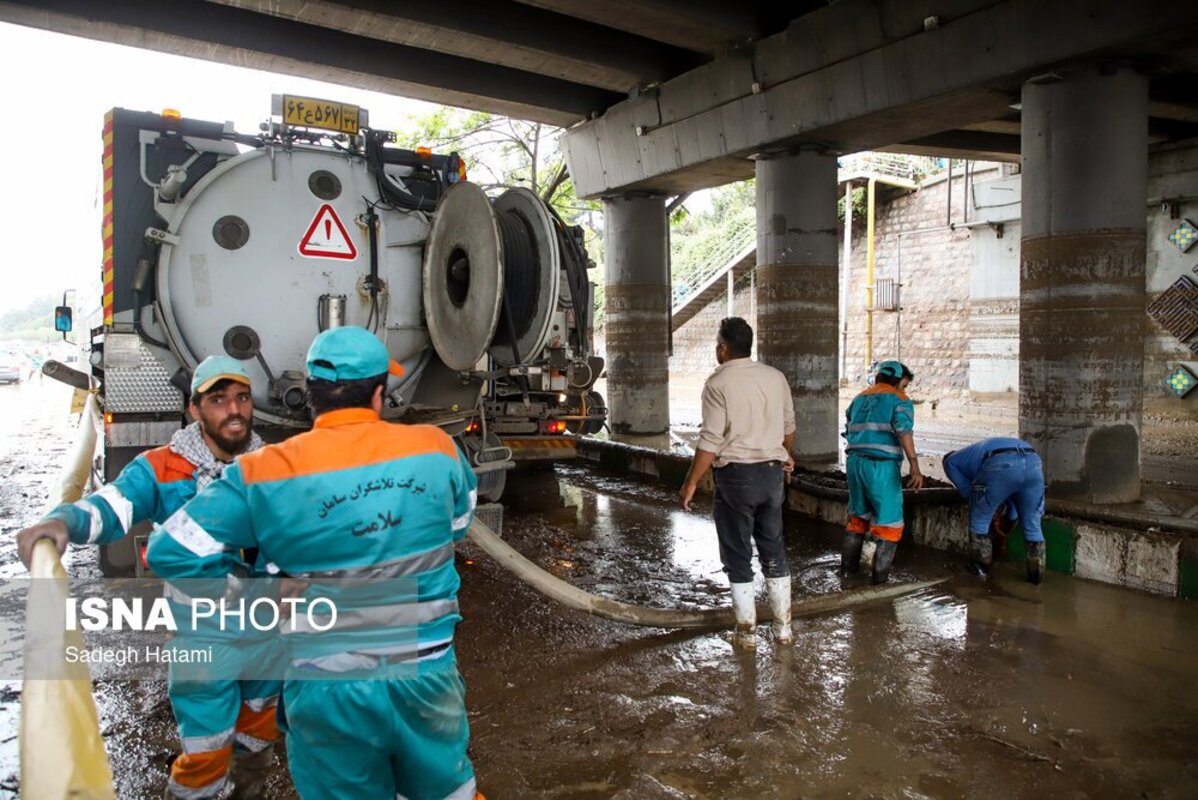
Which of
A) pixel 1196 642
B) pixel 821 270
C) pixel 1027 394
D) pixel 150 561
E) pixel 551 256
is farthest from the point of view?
pixel 821 270

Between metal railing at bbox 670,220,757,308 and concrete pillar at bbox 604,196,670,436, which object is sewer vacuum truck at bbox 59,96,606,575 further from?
metal railing at bbox 670,220,757,308

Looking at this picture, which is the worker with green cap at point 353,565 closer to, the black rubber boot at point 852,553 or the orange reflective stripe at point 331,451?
the orange reflective stripe at point 331,451

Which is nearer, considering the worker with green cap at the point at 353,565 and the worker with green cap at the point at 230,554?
the worker with green cap at the point at 353,565

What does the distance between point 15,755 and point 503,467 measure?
3592 millimetres

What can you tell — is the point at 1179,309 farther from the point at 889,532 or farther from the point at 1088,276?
the point at 889,532

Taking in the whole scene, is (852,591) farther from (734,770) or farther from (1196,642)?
(734,770)

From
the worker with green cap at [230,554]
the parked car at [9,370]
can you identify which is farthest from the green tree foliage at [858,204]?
the parked car at [9,370]

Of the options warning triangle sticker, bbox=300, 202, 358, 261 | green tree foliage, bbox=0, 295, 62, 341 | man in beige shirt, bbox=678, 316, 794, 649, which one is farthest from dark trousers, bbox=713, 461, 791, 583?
green tree foliage, bbox=0, 295, 62, 341

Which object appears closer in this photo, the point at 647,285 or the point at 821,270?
the point at 821,270

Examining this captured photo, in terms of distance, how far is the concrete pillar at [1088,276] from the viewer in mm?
6863

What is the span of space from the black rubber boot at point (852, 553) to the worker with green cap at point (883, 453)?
174 millimetres

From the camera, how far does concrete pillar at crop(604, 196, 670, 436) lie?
523 inches

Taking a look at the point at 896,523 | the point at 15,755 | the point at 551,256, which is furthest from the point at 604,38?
the point at 15,755

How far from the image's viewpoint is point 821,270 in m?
10.2
